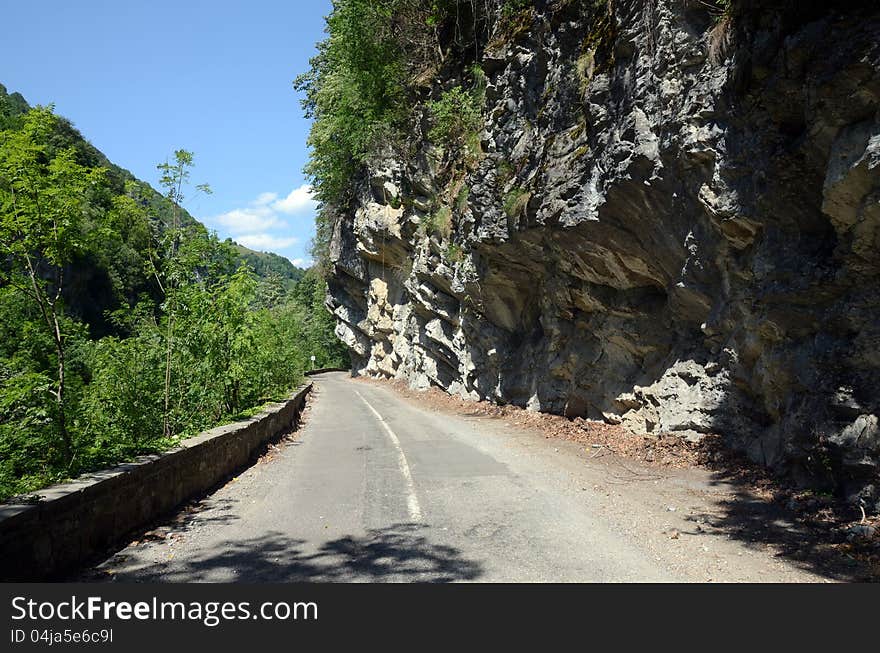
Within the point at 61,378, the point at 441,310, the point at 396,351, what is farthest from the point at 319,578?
the point at 396,351

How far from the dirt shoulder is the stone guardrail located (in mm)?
5285

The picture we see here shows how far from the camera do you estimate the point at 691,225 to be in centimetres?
941

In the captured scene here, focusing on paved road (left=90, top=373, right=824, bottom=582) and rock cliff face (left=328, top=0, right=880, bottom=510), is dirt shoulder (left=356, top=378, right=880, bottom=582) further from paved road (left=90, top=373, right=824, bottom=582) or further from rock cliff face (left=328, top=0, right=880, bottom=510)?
rock cliff face (left=328, top=0, right=880, bottom=510)

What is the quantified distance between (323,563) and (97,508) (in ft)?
7.28

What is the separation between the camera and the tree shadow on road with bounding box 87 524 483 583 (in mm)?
4703

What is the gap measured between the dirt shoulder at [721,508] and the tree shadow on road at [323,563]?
215cm

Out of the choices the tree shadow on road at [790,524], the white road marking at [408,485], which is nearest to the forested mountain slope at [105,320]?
the white road marking at [408,485]

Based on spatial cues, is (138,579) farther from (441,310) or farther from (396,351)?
(396,351)

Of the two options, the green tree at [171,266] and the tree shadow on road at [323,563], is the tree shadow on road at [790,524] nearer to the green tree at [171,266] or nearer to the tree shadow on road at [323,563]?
the tree shadow on road at [323,563]

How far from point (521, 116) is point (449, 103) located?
16.2 ft

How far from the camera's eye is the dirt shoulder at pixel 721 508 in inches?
202

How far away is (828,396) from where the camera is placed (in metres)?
6.64

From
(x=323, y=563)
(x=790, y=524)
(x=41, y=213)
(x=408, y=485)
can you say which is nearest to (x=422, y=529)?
(x=323, y=563)

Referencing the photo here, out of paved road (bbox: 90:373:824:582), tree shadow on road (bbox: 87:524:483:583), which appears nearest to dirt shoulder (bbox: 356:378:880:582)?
Answer: paved road (bbox: 90:373:824:582)
